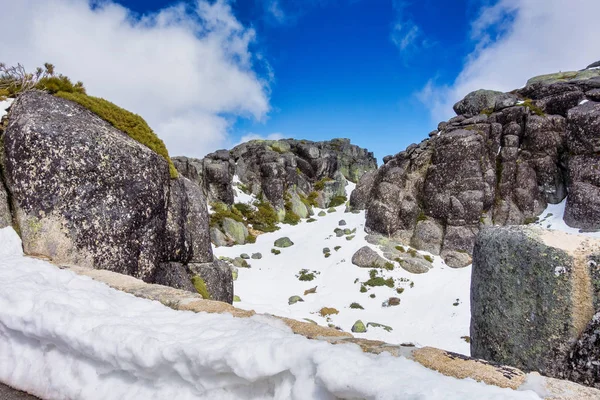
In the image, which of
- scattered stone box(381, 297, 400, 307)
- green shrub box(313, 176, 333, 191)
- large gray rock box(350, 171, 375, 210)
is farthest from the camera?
green shrub box(313, 176, 333, 191)

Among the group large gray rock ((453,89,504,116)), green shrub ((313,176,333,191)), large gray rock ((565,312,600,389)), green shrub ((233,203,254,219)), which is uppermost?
large gray rock ((453,89,504,116))

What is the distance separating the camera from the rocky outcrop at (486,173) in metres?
39.2

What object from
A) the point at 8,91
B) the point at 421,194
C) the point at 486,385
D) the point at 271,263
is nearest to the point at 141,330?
the point at 486,385

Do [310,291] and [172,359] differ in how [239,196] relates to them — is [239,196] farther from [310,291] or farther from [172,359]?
[172,359]

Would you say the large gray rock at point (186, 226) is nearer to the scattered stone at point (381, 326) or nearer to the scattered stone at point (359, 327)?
the scattered stone at point (359, 327)

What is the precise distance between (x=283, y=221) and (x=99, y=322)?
51416mm

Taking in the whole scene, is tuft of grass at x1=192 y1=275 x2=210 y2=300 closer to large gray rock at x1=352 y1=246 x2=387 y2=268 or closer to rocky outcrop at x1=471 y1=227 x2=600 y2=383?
rocky outcrop at x1=471 y1=227 x2=600 y2=383

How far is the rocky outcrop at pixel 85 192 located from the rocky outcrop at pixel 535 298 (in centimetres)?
1098

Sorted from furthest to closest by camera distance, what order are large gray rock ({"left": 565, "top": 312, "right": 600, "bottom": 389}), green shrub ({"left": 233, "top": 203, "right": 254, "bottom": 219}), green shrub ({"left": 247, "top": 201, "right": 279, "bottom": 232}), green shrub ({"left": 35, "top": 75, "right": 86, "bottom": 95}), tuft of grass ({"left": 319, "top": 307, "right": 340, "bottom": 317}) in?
green shrub ({"left": 233, "top": 203, "right": 254, "bottom": 219}) → green shrub ({"left": 247, "top": 201, "right": 279, "bottom": 232}) → tuft of grass ({"left": 319, "top": 307, "right": 340, "bottom": 317}) → green shrub ({"left": 35, "top": 75, "right": 86, "bottom": 95}) → large gray rock ({"left": 565, "top": 312, "right": 600, "bottom": 389})

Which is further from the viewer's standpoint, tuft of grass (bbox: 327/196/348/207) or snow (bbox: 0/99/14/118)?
tuft of grass (bbox: 327/196/348/207)

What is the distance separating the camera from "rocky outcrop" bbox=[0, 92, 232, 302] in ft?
33.7

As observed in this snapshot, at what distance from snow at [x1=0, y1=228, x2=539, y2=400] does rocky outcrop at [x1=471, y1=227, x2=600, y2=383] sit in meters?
3.85

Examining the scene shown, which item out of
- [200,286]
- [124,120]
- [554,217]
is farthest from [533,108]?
[124,120]

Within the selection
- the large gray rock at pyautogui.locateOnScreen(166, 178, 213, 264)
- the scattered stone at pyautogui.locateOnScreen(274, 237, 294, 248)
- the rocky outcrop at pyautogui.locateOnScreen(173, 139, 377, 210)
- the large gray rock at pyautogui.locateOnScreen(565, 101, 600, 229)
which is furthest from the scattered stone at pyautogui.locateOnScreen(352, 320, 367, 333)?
the rocky outcrop at pyautogui.locateOnScreen(173, 139, 377, 210)
